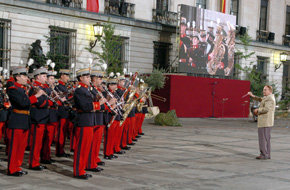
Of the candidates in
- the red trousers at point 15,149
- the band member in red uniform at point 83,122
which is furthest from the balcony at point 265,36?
the red trousers at point 15,149

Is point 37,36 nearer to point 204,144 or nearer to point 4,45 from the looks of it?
point 4,45

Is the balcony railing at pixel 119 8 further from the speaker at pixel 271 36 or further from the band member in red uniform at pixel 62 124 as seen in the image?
the band member in red uniform at pixel 62 124

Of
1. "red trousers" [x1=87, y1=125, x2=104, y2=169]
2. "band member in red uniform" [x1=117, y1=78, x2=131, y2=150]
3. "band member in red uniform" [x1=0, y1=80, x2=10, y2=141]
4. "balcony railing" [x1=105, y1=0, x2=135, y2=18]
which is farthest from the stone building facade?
"red trousers" [x1=87, y1=125, x2=104, y2=169]

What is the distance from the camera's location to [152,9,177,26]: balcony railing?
2978cm

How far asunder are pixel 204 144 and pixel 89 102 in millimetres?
6975

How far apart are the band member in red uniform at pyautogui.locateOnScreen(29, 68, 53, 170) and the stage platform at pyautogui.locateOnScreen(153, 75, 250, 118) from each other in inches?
666

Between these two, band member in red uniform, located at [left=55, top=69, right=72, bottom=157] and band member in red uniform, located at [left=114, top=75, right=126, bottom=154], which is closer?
band member in red uniform, located at [left=55, top=69, right=72, bottom=157]

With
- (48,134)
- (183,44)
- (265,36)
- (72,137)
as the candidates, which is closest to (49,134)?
(48,134)

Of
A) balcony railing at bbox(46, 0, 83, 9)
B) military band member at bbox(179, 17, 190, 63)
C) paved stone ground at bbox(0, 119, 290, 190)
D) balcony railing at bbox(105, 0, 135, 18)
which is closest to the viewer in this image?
paved stone ground at bbox(0, 119, 290, 190)

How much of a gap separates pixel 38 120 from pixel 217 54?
72.2 ft

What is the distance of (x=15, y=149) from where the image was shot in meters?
9.06

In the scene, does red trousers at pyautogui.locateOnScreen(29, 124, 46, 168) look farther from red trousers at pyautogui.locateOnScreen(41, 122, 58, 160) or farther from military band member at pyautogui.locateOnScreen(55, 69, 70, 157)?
military band member at pyautogui.locateOnScreen(55, 69, 70, 157)

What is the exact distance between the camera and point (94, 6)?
2588cm

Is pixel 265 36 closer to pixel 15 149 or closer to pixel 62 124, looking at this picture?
pixel 62 124
